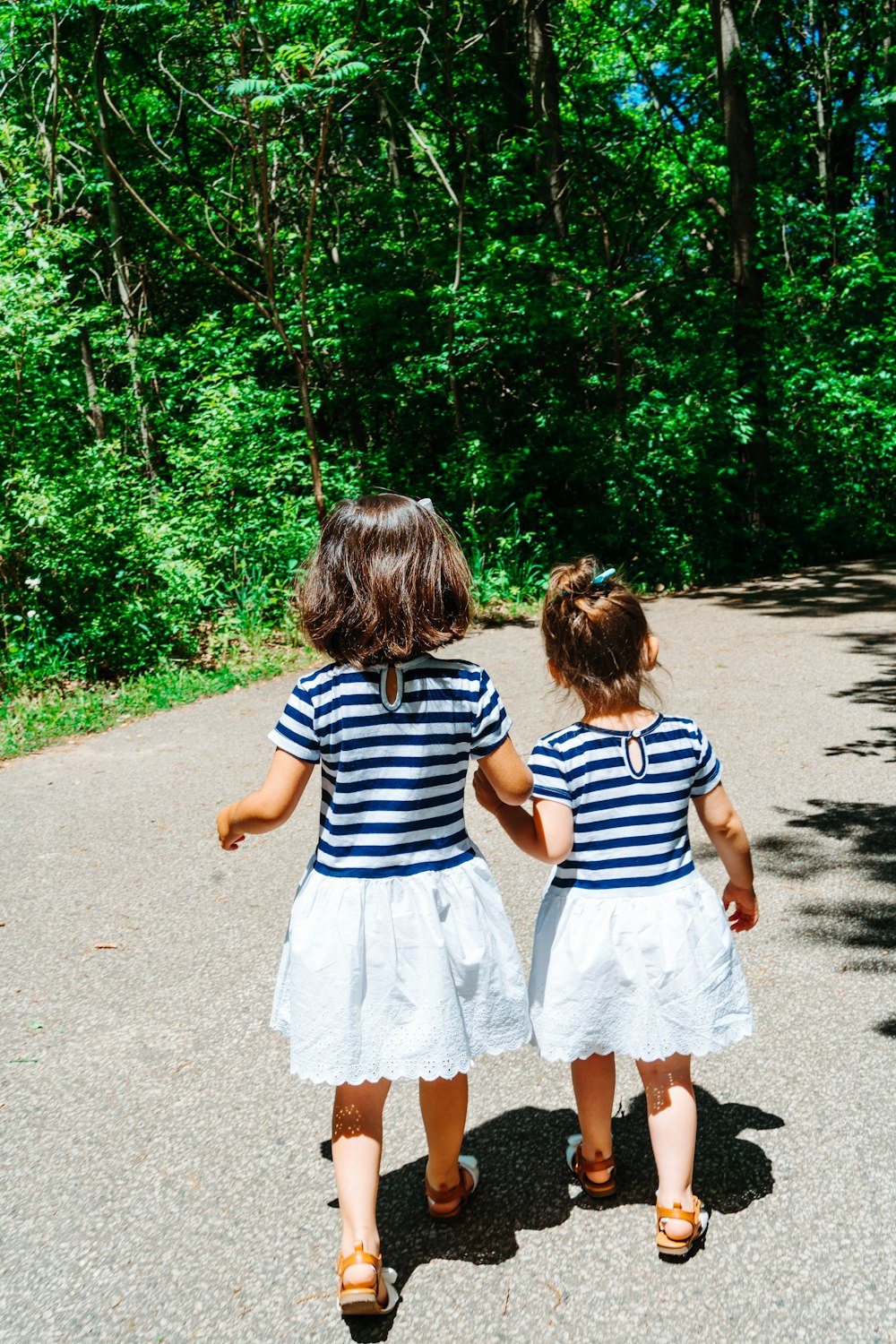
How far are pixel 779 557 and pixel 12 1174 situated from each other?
11.8 metres

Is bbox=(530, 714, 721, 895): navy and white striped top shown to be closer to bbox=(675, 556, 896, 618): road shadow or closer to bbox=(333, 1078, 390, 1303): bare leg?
bbox=(333, 1078, 390, 1303): bare leg

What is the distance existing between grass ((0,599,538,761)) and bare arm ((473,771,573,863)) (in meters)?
5.82

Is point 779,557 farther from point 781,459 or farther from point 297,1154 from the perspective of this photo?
point 297,1154

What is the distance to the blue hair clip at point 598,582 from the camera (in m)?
2.27

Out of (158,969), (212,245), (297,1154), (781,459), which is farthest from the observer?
(212,245)

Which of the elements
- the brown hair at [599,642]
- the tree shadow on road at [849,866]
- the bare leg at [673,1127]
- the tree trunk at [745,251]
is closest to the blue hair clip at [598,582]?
the brown hair at [599,642]

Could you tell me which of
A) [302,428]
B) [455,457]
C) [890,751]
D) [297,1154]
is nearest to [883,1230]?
[297,1154]

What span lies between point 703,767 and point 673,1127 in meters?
0.73

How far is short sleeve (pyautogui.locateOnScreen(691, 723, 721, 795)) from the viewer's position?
88.7 inches

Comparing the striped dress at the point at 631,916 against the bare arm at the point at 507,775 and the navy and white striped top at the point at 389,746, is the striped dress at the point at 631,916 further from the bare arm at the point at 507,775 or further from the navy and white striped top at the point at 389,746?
the navy and white striped top at the point at 389,746

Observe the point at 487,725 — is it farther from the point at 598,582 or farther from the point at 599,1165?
the point at 599,1165

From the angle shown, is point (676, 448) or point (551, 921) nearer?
point (551, 921)

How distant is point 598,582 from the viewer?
2277 mm

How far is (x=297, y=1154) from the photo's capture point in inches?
108
